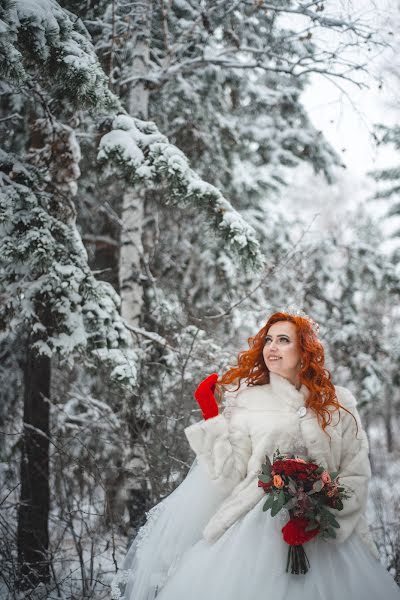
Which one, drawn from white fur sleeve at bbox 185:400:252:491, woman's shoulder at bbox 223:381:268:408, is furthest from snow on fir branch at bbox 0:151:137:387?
white fur sleeve at bbox 185:400:252:491

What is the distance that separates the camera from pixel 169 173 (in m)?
4.16

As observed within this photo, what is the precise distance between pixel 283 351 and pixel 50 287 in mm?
2216

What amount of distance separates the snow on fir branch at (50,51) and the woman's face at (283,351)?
7.76ft

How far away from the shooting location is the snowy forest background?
406cm

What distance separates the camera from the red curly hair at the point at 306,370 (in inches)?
117

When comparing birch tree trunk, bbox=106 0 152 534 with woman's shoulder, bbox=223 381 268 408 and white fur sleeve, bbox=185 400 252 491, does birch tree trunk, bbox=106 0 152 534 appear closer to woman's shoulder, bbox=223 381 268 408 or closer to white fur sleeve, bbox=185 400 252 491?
woman's shoulder, bbox=223 381 268 408

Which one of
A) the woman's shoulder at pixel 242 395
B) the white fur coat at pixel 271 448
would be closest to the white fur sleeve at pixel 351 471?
the white fur coat at pixel 271 448

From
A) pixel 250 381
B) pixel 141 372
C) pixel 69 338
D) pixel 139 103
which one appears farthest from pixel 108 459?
pixel 139 103

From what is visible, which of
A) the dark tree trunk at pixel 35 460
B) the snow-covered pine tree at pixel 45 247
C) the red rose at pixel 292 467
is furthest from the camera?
the dark tree trunk at pixel 35 460

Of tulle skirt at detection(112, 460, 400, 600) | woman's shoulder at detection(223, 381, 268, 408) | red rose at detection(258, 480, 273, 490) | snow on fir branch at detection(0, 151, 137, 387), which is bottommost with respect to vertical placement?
tulle skirt at detection(112, 460, 400, 600)

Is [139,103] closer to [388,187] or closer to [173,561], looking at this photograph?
[173,561]

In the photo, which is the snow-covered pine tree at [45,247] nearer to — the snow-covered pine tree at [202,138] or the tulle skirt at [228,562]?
the snow-covered pine tree at [202,138]

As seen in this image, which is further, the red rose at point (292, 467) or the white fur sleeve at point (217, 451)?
the white fur sleeve at point (217, 451)

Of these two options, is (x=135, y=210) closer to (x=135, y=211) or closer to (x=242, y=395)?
(x=135, y=211)
